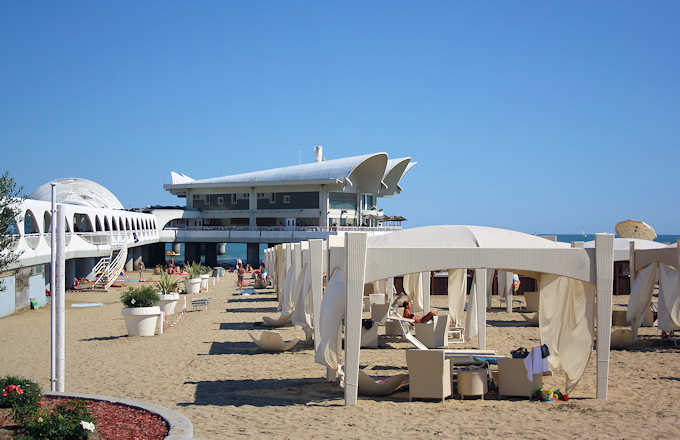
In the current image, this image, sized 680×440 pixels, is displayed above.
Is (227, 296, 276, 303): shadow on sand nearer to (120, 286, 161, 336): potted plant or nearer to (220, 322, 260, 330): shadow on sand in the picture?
(220, 322, 260, 330): shadow on sand

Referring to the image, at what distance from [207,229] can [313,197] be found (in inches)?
390

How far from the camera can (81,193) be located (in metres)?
57.2

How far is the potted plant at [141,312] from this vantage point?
1548 centimetres

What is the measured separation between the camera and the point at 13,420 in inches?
294

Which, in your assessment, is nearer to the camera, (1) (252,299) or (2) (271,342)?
(2) (271,342)

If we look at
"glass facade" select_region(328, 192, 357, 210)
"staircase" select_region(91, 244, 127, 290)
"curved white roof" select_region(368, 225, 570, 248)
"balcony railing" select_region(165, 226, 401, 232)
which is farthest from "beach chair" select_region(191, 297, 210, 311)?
"glass facade" select_region(328, 192, 357, 210)

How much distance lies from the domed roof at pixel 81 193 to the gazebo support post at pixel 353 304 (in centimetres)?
4892

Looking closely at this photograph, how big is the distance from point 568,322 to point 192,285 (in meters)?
21.8

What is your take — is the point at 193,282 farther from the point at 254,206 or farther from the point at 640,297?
A: the point at 254,206

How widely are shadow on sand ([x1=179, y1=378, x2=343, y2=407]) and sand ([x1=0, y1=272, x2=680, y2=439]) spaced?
0.02 meters

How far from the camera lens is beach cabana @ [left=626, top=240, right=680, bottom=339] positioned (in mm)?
14086

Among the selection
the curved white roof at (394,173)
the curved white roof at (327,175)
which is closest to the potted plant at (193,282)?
the curved white roof at (327,175)

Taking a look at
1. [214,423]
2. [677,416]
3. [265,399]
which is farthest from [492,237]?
[214,423]

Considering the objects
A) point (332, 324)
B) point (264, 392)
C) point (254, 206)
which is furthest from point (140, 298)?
point (254, 206)
